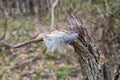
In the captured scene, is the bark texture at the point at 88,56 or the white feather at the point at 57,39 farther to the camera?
the bark texture at the point at 88,56

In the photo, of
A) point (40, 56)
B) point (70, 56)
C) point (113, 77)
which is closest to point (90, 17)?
point (70, 56)

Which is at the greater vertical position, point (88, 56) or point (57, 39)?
point (57, 39)

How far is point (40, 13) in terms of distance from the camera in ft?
36.1

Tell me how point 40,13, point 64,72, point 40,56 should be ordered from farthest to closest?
point 40,13
point 40,56
point 64,72

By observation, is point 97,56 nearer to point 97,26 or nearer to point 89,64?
point 89,64

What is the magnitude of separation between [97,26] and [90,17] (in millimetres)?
293

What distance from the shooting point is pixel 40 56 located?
6969 millimetres

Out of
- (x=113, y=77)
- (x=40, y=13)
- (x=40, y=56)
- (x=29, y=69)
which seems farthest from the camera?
(x=40, y=13)

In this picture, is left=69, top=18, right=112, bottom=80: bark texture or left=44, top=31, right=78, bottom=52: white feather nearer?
left=44, top=31, right=78, bottom=52: white feather

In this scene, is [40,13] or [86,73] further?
[40,13]

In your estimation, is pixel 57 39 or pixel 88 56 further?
pixel 88 56

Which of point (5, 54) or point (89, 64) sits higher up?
point (5, 54)

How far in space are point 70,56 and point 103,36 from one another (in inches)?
30.4

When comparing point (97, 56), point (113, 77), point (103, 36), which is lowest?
point (113, 77)
